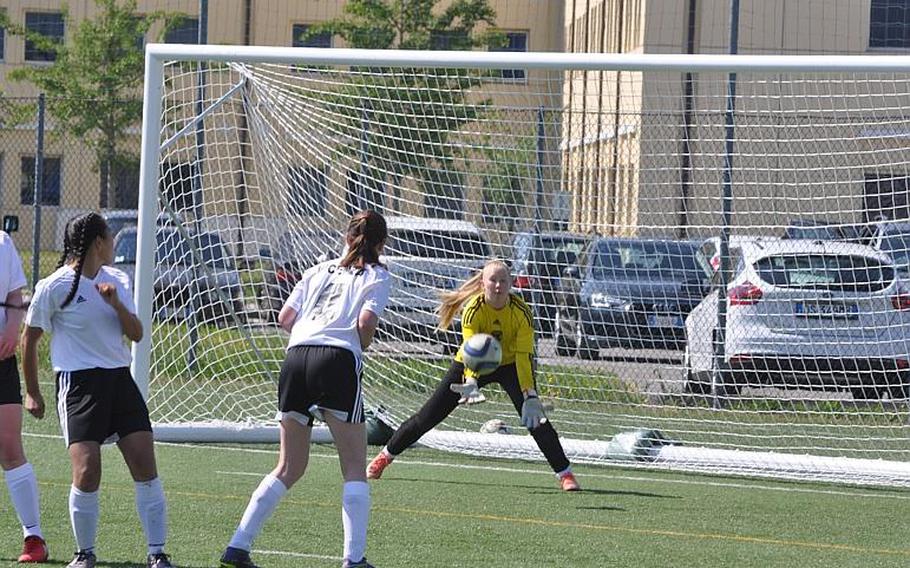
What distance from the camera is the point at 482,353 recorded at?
914cm

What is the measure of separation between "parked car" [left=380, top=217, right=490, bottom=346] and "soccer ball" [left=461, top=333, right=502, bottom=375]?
2.39 meters

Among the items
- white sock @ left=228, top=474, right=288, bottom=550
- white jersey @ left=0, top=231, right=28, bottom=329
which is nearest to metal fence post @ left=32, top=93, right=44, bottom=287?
white jersey @ left=0, top=231, right=28, bottom=329

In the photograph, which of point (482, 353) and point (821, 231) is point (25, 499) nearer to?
point (482, 353)

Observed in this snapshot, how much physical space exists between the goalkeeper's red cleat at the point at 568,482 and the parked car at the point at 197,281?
11.6 ft

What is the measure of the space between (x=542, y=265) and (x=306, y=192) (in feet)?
7.54

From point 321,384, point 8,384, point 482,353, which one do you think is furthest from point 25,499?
point 482,353

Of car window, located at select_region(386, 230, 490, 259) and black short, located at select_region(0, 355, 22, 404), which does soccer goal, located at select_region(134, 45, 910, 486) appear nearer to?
car window, located at select_region(386, 230, 490, 259)

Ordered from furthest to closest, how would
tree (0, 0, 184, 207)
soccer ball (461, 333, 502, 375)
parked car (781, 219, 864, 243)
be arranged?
tree (0, 0, 184, 207)
parked car (781, 219, 864, 243)
soccer ball (461, 333, 502, 375)

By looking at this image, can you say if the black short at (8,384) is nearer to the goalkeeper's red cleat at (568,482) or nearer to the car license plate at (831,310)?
the goalkeeper's red cleat at (568,482)

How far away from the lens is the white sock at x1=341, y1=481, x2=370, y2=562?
6051 mm

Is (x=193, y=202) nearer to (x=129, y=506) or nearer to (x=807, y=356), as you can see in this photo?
(x=129, y=506)

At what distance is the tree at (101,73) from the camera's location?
22.9m

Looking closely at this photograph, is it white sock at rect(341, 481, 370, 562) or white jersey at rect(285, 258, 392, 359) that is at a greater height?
white jersey at rect(285, 258, 392, 359)

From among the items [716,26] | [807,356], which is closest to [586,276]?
[807,356]
